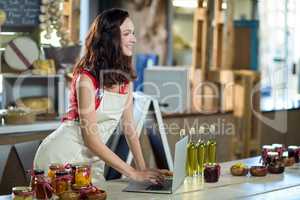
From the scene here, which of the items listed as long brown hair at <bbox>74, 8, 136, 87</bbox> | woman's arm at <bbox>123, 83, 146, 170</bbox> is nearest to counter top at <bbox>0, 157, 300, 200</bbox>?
woman's arm at <bbox>123, 83, 146, 170</bbox>

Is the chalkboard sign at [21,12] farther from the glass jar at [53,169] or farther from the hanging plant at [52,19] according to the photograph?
the glass jar at [53,169]

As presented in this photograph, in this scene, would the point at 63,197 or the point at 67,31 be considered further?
the point at 67,31

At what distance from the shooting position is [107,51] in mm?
2668

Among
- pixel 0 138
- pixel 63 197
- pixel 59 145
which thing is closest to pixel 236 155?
pixel 0 138

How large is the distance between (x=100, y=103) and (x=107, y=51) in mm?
241

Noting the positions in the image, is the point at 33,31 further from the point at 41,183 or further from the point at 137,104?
the point at 41,183

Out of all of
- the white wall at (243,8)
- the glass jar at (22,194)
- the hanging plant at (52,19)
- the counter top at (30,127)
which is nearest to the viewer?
the glass jar at (22,194)

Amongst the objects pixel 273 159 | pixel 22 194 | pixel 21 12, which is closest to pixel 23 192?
pixel 22 194

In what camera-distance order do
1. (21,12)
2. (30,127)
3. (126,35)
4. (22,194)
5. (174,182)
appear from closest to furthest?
(22,194) < (174,182) < (126,35) < (30,127) < (21,12)

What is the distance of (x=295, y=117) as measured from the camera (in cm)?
622

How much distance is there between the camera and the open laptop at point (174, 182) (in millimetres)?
2453

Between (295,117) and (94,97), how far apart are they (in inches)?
158

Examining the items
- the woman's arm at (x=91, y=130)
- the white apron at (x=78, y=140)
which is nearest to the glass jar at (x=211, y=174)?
the woman's arm at (x=91, y=130)

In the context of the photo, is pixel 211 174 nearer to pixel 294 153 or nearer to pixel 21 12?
pixel 294 153
